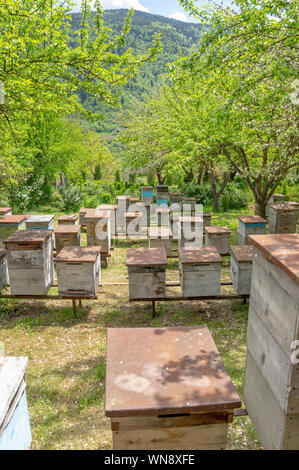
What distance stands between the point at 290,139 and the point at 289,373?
7.38 meters

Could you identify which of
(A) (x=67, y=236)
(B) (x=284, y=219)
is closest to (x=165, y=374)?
(A) (x=67, y=236)

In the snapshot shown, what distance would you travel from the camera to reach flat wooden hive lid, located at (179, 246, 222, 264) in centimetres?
547

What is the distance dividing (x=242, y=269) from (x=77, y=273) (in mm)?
2866

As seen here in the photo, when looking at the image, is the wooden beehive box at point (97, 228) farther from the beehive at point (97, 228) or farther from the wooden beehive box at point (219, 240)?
the wooden beehive box at point (219, 240)

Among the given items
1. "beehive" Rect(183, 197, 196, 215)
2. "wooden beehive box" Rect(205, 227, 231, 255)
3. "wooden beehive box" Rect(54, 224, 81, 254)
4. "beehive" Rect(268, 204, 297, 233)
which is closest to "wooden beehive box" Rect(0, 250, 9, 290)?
"wooden beehive box" Rect(54, 224, 81, 254)

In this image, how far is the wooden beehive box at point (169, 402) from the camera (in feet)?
6.61

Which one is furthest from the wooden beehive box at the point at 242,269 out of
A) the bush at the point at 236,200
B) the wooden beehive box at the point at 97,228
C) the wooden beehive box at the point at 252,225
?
the bush at the point at 236,200

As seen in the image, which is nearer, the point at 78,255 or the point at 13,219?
the point at 78,255

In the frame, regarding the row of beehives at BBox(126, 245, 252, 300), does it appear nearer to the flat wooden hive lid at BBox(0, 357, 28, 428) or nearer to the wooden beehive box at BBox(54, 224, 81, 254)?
the wooden beehive box at BBox(54, 224, 81, 254)

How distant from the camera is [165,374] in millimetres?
2289

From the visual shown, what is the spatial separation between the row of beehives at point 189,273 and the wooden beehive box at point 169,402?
314 cm

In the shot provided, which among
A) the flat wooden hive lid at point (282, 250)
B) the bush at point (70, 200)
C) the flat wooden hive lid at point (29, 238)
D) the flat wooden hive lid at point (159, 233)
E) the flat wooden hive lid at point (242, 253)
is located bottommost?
the bush at point (70, 200)

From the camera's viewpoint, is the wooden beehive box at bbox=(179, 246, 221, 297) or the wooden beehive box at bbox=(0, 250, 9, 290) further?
the wooden beehive box at bbox=(0, 250, 9, 290)

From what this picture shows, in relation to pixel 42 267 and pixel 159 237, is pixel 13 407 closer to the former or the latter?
pixel 42 267
